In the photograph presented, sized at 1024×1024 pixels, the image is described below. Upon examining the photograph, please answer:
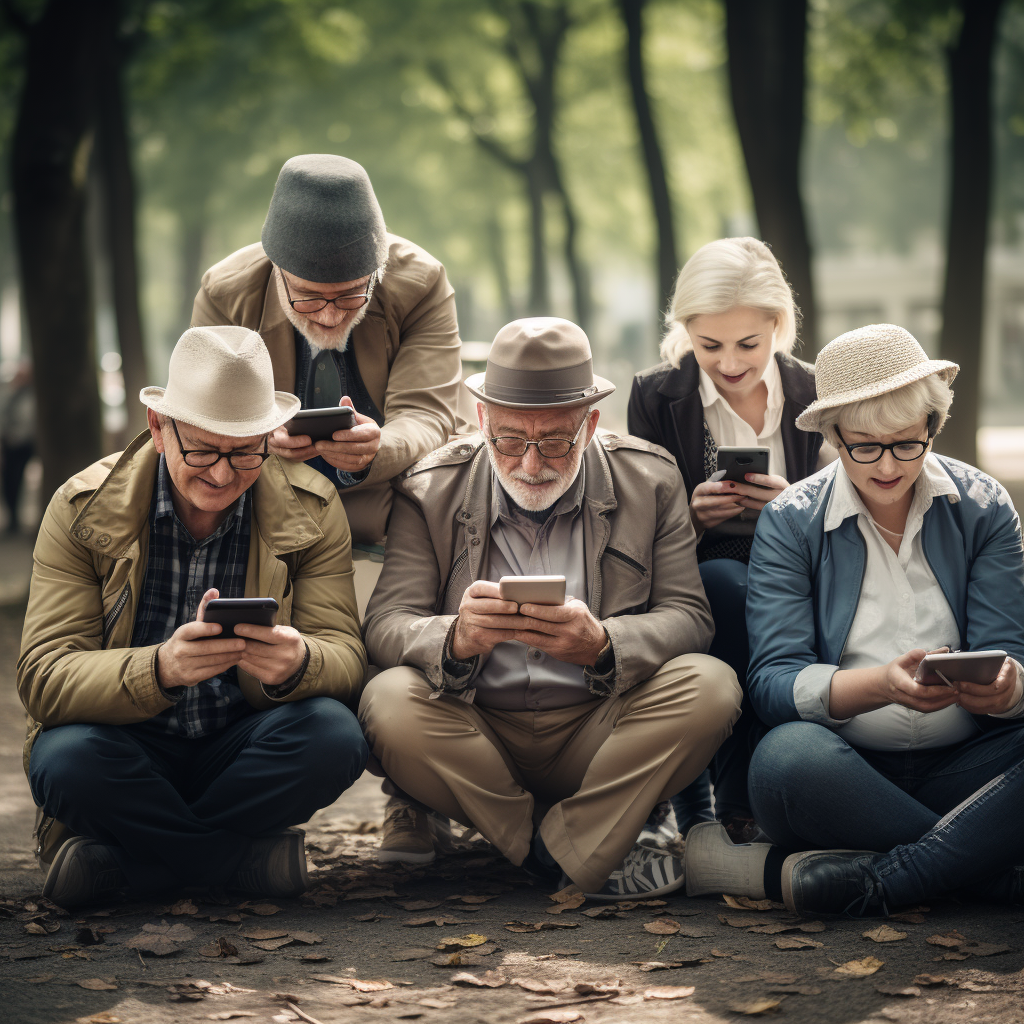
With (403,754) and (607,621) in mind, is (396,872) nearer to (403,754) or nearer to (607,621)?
(403,754)

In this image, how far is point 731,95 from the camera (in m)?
11.5

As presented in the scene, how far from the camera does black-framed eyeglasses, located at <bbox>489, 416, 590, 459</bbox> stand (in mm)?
4375

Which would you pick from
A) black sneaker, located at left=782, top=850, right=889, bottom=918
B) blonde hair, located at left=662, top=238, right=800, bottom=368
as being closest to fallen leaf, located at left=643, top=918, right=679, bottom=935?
black sneaker, located at left=782, top=850, right=889, bottom=918

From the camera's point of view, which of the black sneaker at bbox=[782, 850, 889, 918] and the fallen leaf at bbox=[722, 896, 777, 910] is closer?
the black sneaker at bbox=[782, 850, 889, 918]

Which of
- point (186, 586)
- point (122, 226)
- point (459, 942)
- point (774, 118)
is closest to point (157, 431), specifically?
point (186, 586)

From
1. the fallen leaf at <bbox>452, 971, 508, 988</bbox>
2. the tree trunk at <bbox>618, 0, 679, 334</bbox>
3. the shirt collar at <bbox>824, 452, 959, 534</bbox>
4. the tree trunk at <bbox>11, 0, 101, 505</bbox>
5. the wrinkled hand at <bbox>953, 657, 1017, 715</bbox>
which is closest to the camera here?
the fallen leaf at <bbox>452, 971, 508, 988</bbox>

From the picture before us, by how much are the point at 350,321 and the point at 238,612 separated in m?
1.57

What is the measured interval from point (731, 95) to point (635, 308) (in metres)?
80.3

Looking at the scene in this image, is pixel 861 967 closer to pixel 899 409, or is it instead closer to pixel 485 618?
pixel 485 618

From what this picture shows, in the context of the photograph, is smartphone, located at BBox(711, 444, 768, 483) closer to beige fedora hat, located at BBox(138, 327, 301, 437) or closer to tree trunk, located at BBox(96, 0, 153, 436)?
beige fedora hat, located at BBox(138, 327, 301, 437)

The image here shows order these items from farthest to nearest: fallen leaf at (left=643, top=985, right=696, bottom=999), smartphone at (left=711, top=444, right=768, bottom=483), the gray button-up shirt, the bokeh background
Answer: the bokeh background → smartphone at (left=711, top=444, right=768, bottom=483) → the gray button-up shirt → fallen leaf at (left=643, top=985, right=696, bottom=999)

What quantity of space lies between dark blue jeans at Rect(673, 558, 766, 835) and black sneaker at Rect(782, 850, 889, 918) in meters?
0.57

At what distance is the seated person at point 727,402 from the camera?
4750 millimetres

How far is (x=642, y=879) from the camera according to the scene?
428cm
